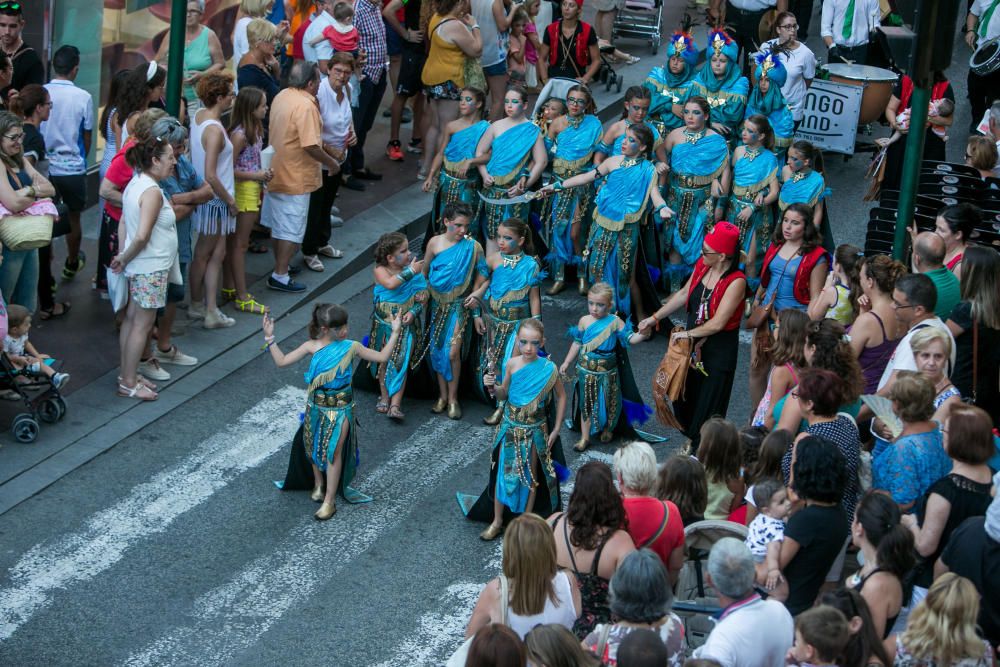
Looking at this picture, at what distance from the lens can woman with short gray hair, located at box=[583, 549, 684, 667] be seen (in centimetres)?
568

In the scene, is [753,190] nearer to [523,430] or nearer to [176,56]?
[523,430]

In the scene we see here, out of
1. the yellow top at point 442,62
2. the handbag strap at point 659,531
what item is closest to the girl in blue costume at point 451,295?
the handbag strap at point 659,531

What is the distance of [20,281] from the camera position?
32.5 ft

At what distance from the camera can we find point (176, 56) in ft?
34.9

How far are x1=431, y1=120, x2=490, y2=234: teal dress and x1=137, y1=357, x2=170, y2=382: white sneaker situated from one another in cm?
311

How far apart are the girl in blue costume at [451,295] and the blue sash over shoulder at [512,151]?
1.89 metres

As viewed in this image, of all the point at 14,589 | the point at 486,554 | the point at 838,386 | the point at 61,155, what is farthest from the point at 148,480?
the point at 838,386

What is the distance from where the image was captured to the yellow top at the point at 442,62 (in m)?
14.2

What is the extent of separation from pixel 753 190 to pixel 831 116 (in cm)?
446

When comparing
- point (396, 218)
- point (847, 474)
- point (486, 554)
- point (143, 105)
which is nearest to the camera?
point (847, 474)

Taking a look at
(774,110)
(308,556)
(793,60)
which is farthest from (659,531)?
(793,60)

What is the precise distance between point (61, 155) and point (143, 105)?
30.2 inches

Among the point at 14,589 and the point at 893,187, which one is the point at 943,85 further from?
the point at 14,589

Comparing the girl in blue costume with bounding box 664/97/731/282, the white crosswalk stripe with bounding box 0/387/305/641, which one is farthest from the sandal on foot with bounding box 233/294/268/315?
the girl in blue costume with bounding box 664/97/731/282
